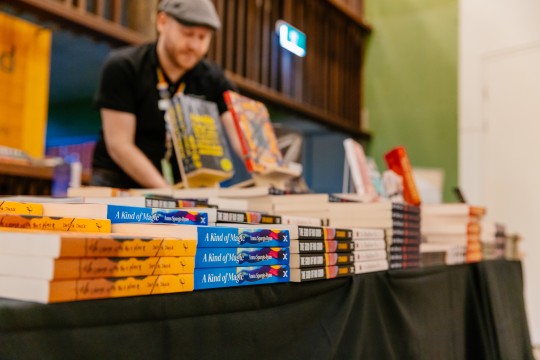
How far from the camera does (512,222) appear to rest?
189 inches

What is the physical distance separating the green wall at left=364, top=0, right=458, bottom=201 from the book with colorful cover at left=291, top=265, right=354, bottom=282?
165 inches

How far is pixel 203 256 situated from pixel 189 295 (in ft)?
0.21

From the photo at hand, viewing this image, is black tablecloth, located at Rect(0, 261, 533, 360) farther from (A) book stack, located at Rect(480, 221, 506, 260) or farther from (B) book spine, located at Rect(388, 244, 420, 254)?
(A) book stack, located at Rect(480, 221, 506, 260)

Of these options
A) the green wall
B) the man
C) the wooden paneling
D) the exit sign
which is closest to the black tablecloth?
the man

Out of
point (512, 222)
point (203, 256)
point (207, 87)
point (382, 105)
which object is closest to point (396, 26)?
point (382, 105)

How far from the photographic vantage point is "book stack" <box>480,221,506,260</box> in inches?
97.0

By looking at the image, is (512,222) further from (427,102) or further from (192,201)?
(192,201)

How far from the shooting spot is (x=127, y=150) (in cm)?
199

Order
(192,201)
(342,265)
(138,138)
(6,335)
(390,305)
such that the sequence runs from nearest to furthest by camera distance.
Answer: (6,335)
(342,265)
(192,201)
(390,305)
(138,138)

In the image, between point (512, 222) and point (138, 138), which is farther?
point (512, 222)

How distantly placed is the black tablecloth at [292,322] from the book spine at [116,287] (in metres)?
0.01

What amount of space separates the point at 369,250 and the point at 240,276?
0.55 meters

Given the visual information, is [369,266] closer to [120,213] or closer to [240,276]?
[240,276]

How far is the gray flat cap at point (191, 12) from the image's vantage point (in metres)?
1.98
